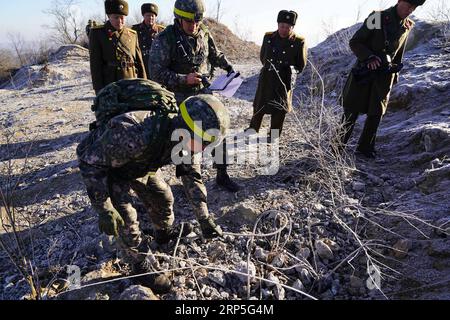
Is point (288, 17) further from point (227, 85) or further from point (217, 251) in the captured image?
point (217, 251)

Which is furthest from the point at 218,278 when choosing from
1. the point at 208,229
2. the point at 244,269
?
the point at 208,229

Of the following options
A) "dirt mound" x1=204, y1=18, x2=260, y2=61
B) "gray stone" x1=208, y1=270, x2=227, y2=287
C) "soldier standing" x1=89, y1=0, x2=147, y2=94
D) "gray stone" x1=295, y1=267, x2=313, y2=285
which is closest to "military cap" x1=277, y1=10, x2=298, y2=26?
"soldier standing" x1=89, y1=0, x2=147, y2=94

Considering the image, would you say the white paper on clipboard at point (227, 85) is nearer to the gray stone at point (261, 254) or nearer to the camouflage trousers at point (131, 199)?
the camouflage trousers at point (131, 199)

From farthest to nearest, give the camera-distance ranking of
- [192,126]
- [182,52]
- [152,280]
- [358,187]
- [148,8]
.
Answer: [148,8], [358,187], [182,52], [152,280], [192,126]

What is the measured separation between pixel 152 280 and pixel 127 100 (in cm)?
104

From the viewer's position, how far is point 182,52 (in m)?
2.65

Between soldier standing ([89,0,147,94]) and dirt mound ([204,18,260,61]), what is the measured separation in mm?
9390

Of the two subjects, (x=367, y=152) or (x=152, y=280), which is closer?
(x=152, y=280)

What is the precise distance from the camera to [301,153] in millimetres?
3477

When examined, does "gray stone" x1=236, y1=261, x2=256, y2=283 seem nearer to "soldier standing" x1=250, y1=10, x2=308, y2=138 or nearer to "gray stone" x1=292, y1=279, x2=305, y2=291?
"gray stone" x1=292, y1=279, x2=305, y2=291

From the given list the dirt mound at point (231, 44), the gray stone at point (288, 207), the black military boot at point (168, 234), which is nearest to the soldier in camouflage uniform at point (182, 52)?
the black military boot at point (168, 234)
